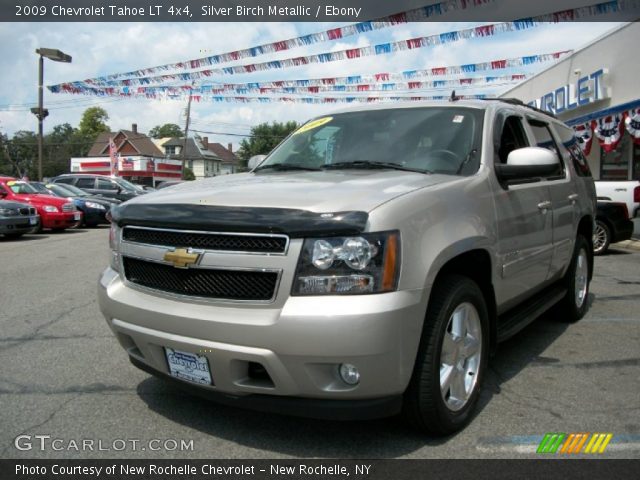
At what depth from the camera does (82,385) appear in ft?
12.3

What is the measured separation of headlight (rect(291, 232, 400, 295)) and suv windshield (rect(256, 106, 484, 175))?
1.13m

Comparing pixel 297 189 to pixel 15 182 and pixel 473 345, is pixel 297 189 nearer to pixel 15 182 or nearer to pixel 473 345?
pixel 473 345

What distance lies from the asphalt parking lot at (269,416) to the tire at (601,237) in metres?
5.07

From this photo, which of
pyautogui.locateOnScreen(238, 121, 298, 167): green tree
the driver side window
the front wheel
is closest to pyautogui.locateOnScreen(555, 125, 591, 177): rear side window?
the driver side window

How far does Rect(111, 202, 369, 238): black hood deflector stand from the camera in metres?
2.51

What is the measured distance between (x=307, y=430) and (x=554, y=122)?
12.9 feet

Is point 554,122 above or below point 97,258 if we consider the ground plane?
above

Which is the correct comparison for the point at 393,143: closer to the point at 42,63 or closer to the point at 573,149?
the point at 573,149

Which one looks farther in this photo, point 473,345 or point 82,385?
point 82,385

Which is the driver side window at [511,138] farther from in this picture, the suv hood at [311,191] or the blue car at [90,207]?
the blue car at [90,207]

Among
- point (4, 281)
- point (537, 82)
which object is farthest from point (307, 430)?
point (537, 82)

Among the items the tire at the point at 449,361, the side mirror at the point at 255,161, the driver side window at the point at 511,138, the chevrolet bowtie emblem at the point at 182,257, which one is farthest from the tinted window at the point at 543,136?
the chevrolet bowtie emblem at the point at 182,257

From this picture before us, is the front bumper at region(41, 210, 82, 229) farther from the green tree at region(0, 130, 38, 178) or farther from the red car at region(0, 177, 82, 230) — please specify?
the green tree at region(0, 130, 38, 178)

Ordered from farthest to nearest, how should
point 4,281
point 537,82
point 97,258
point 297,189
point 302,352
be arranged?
1. point 537,82
2. point 97,258
3. point 4,281
4. point 297,189
5. point 302,352
